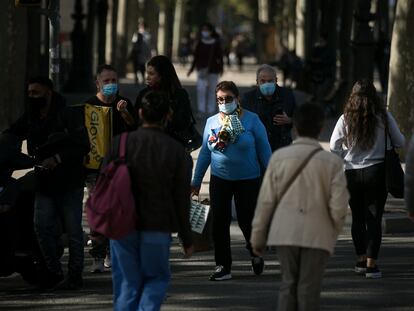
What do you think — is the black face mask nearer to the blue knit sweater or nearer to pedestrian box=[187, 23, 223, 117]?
the blue knit sweater

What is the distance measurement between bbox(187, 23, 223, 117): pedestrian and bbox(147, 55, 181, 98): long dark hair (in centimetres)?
1616

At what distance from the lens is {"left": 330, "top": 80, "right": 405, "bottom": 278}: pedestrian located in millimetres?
11172

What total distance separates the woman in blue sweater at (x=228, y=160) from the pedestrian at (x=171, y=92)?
186 millimetres

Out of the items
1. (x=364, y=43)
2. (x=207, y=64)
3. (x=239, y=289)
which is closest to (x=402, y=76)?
(x=364, y=43)

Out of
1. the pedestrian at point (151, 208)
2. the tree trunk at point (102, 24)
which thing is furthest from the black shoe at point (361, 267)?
the tree trunk at point (102, 24)

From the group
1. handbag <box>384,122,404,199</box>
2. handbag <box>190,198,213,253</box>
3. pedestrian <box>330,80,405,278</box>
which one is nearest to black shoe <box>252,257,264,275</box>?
handbag <box>190,198,213,253</box>

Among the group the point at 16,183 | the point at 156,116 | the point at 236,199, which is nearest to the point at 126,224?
the point at 156,116

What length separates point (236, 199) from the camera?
11430 millimetres

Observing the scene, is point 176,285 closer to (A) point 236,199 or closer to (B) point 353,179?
(A) point 236,199

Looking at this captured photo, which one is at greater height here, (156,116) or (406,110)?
(156,116)

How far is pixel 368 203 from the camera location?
1141cm

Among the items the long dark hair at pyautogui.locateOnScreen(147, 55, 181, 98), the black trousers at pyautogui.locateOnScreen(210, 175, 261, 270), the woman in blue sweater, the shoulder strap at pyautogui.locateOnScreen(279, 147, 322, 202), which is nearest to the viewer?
the shoulder strap at pyautogui.locateOnScreen(279, 147, 322, 202)

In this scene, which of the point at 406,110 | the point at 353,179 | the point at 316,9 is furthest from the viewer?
the point at 316,9

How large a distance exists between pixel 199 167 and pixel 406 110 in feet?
28.8
